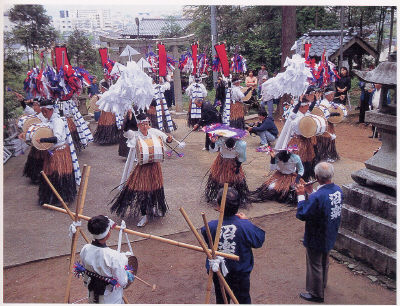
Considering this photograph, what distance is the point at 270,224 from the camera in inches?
217

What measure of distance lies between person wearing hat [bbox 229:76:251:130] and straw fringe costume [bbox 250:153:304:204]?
4.20 m

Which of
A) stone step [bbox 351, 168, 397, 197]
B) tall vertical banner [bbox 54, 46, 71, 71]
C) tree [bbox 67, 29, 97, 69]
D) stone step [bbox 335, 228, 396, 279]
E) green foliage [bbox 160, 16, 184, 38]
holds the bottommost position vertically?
stone step [bbox 335, 228, 396, 279]

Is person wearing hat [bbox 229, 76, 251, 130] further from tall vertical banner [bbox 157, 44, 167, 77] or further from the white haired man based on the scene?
the white haired man

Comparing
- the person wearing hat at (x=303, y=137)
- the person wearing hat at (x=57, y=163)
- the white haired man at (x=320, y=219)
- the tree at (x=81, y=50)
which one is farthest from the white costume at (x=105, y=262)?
the tree at (x=81, y=50)

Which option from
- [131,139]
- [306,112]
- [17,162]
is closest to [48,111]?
[131,139]

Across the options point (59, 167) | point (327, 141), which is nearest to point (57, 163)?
point (59, 167)

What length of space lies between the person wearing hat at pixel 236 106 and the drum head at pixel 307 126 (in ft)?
12.2

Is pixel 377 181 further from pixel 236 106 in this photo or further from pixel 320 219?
pixel 236 106

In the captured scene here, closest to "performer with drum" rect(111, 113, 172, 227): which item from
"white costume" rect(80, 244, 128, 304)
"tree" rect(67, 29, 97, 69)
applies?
"white costume" rect(80, 244, 128, 304)

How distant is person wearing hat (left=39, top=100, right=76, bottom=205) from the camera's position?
591cm

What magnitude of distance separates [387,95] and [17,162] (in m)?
7.31

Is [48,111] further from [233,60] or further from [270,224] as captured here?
[233,60]

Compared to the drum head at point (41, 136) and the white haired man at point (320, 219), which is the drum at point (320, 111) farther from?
the drum head at point (41, 136)

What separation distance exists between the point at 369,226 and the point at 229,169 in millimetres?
2072
